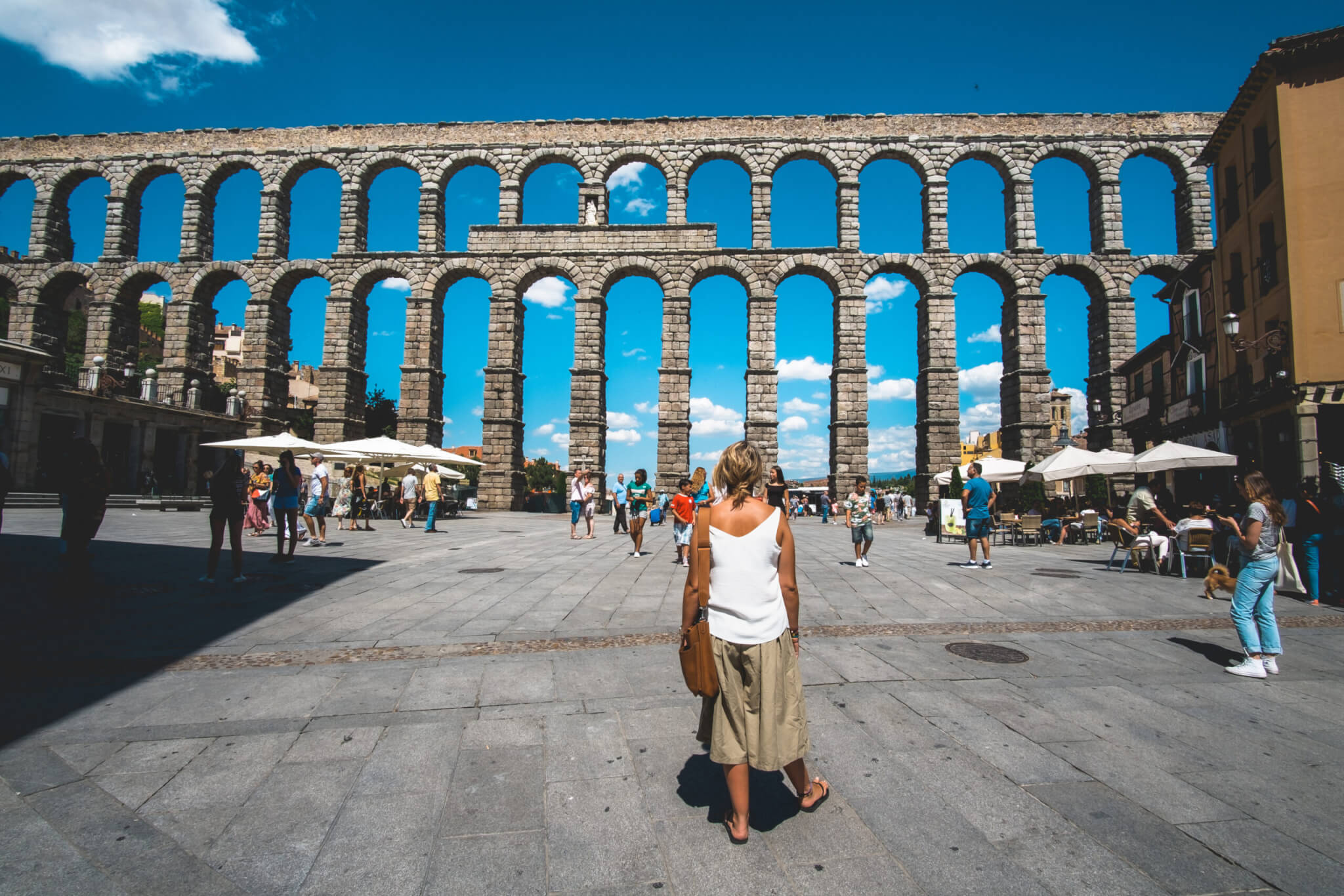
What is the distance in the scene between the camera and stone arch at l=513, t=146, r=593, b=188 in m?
29.3

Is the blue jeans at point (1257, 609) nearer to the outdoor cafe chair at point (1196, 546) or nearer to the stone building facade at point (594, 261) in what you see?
the outdoor cafe chair at point (1196, 546)

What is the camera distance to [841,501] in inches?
1070

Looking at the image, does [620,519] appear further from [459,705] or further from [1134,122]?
[1134,122]

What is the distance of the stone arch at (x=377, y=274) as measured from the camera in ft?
94.6

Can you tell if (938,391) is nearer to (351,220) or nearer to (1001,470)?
(1001,470)

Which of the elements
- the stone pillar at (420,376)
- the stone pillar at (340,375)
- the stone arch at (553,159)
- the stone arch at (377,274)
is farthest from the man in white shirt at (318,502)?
the stone arch at (553,159)

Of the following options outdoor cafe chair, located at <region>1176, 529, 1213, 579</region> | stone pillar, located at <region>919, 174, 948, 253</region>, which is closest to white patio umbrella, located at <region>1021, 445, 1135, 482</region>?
outdoor cafe chair, located at <region>1176, 529, 1213, 579</region>

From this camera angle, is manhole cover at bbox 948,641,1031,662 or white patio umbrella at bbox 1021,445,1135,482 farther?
white patio umbrella at bbox 1021,445,1135,482

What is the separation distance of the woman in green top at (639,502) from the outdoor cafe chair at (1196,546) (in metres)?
8.84

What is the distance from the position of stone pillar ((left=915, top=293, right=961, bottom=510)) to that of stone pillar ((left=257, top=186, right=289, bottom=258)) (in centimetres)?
2923

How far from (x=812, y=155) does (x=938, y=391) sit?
39.5 feet

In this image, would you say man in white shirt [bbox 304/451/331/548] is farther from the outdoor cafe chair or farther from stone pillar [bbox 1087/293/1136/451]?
stone pillar [bbox 1087/293/1136/451]

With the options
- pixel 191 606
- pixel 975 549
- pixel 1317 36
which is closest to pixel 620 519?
pixel 975 549

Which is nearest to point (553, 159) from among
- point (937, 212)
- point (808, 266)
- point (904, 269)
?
point (808, 266)
